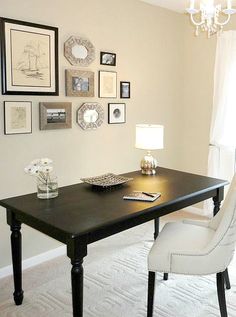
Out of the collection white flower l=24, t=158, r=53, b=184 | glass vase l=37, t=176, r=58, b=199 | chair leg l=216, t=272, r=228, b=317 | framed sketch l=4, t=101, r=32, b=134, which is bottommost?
chair leg l=216, t=272, r=228, b=317

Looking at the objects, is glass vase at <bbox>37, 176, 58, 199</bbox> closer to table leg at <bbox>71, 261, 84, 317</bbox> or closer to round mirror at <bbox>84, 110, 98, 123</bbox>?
table leg at <bbox>71, 261, 84, 317</bbox>

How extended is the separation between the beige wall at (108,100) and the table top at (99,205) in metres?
0.57

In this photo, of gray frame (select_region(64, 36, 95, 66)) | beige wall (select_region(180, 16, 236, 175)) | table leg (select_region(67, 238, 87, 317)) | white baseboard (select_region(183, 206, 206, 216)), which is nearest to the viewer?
table leg (select_region(67, 238, 87, 317))

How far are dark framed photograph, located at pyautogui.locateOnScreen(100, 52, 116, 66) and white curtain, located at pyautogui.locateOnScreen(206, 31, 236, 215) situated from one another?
1.16 meters

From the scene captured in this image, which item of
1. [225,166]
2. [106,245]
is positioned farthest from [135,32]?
[106,245]

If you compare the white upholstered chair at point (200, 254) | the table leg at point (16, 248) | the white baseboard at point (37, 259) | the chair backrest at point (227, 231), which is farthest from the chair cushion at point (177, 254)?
the white baseboard at point (37, 259)

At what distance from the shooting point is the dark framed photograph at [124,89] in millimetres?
3564

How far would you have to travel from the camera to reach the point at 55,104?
9.84 ft

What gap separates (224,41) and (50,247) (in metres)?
2.69

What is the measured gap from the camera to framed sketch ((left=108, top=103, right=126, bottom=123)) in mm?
3482

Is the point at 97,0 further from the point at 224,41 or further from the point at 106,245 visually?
the point at 106,245

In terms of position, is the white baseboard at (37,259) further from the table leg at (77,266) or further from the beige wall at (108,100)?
the table leg at (77,266)

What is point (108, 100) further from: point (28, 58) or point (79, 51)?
point (28, 58)

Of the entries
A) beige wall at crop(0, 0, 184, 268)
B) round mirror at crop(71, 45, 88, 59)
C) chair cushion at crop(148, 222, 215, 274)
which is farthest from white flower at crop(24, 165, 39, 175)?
round mirror at crop(71, 45, 88, 59)
